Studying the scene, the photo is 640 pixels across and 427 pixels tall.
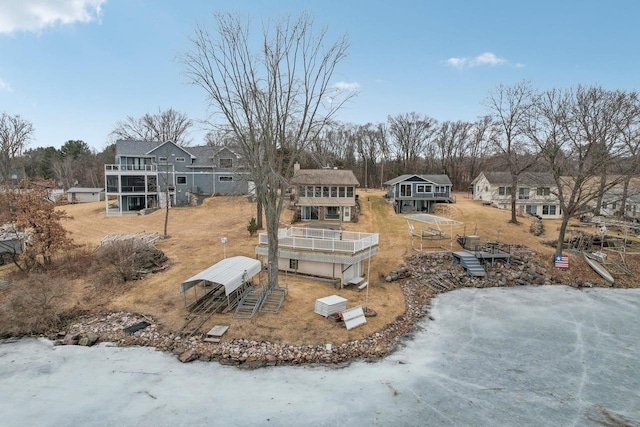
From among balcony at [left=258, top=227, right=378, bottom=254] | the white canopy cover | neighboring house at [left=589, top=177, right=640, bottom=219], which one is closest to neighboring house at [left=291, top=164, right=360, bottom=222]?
balcony at [left=258, top=227, right=378, bottom=254]

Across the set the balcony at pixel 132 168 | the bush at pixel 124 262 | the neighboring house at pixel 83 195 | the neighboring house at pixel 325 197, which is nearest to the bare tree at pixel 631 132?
the neighboring house at pixel 325 197

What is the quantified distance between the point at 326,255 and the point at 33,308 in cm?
1458

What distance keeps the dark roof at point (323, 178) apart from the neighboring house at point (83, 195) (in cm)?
3680

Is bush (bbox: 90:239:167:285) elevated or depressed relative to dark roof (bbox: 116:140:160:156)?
depressed

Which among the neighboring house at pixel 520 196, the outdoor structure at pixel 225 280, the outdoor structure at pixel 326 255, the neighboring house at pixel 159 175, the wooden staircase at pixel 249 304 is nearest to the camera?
the wooden staircase at pixel 249 304

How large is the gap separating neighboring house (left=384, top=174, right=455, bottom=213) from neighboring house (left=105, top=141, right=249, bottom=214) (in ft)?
68.5

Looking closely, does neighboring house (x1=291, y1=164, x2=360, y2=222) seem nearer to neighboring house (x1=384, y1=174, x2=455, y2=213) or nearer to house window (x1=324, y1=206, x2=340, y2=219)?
house window (x1=324, y1=206, x2=340, y2=219)

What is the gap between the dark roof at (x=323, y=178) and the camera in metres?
35.6

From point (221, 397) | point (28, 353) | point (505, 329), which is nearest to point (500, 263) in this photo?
point (505, 329)

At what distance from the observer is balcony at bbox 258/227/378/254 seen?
19750mm

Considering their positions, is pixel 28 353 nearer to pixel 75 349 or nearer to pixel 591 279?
pixel 75 349

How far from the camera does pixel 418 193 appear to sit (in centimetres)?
4066

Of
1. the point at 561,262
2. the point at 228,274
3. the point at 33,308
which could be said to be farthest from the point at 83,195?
the point at 561,262

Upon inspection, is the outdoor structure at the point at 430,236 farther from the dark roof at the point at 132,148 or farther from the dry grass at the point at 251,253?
the dark roof at the point at 132,148
